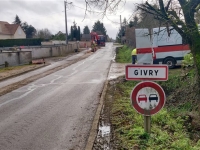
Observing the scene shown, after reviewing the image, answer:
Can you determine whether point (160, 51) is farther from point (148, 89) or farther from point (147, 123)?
point (148, 89)

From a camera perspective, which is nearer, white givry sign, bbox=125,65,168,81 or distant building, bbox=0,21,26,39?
white givry sign, bbox=125,65,168,81

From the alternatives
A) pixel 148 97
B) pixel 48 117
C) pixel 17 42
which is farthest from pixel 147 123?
pixel 17 42

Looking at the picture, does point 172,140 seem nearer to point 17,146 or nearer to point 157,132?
point 157,132

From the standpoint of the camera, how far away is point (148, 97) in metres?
4.79

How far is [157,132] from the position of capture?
5410 mm

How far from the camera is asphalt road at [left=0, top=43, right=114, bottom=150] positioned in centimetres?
550

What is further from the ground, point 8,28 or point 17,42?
point 8,28

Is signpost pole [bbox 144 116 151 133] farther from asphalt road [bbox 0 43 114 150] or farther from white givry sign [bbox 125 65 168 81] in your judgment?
asphalt road [bbox 0 43 114 150]

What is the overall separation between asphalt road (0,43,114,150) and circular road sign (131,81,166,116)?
1.40 meters

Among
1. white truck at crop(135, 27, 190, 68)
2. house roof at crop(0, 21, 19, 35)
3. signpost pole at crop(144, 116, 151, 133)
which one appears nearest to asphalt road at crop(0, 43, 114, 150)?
signpost pole at crop(144, 116, 151, 133)

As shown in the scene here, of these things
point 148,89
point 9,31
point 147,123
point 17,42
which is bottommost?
point 147,123

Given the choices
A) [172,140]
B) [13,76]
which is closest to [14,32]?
[13,76]

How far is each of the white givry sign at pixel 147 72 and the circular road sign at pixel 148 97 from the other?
0.12 m

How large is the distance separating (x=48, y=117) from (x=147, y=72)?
3.67 m
